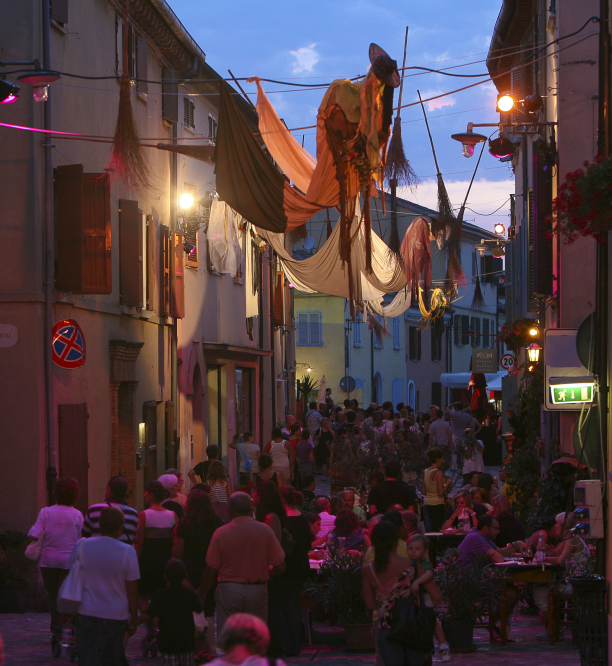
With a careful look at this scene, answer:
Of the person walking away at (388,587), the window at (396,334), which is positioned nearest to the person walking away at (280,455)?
the person walking away at (388,587)

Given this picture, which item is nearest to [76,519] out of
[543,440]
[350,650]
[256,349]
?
[350,650]

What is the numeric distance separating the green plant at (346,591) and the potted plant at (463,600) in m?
0.75

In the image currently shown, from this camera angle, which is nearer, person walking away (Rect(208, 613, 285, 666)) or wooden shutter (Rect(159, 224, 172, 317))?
person walking away (Rect(208, 613, 285, 666))

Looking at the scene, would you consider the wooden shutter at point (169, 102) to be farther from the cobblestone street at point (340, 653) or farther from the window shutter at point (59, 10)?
the cobblestone street at point (340, 653)

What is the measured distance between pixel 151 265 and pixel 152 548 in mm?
9330

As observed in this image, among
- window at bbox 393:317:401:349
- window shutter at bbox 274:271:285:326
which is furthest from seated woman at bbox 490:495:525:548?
window at bbox 393:317:401:349

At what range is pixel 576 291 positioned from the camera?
1358 cm

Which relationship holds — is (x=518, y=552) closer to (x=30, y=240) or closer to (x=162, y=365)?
(x=30, y=240)

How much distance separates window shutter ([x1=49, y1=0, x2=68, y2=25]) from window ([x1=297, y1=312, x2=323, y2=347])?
33347mm

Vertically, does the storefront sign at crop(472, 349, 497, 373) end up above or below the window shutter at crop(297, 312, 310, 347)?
below

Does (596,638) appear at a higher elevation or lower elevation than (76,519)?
lower

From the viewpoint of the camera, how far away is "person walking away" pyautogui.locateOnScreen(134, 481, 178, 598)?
356 inches

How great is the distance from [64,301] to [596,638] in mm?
7674

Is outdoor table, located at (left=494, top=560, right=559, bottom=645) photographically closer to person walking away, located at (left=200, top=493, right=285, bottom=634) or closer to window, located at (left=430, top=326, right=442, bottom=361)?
person walking away, located at (left=200, top=493, right=285, bottom=634)
